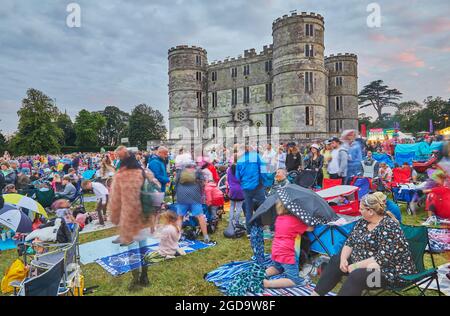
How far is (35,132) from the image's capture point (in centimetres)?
4581

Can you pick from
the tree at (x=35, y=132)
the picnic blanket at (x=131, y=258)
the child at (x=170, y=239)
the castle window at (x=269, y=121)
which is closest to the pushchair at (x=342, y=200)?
the picnic blanket at (x=131, y=258)

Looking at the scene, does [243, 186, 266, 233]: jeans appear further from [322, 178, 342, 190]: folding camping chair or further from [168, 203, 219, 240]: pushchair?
[322, 178, 342, 190]: folding camping chair

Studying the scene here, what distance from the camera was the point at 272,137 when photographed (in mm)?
33344

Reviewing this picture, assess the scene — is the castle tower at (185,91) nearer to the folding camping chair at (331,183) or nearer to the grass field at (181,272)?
the folding camping chair at (331,183)

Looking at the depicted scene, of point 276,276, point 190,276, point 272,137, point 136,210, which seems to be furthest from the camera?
point 272,137

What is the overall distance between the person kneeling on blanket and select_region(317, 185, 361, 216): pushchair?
244 centimetres

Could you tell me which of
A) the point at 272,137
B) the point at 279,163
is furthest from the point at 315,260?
the point at 272,137

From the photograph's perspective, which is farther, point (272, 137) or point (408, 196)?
point (272, 137)

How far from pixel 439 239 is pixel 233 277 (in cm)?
417

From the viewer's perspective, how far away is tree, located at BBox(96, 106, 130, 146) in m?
74.0

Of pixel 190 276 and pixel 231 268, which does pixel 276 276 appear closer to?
pixel 231 268

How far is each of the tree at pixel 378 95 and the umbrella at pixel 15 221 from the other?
206 feet

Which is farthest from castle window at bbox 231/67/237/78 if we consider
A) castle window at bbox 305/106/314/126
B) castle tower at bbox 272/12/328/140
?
castle window at bbox 305/106/314/126

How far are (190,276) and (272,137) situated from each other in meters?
29.6
